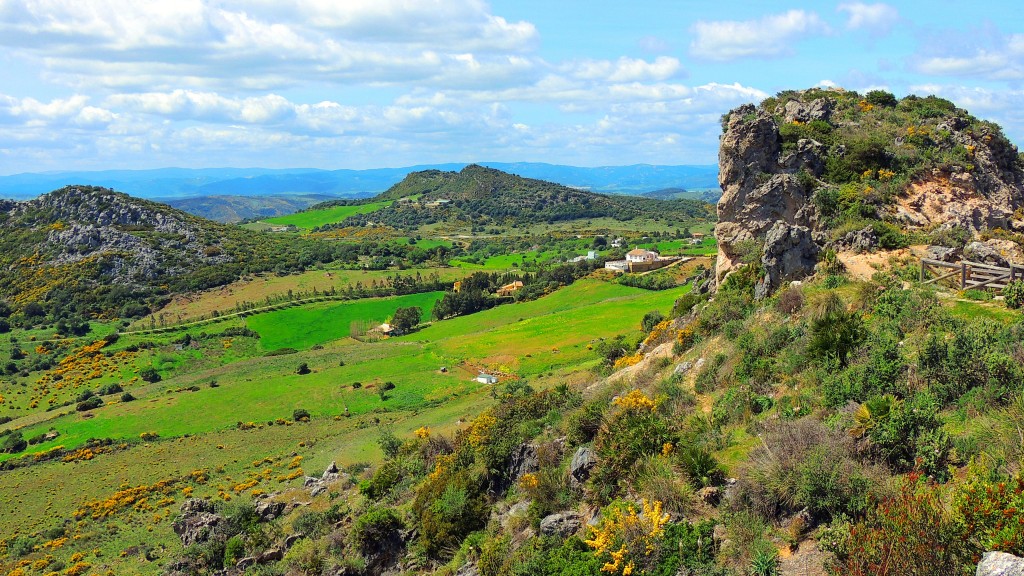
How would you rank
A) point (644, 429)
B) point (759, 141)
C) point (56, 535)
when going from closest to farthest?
1. point (644, 429)
2. point (759, 141)
3. point (56, 535)

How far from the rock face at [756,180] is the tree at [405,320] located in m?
60.9

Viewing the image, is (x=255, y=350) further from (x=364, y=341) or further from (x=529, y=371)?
(x=529, y=371)

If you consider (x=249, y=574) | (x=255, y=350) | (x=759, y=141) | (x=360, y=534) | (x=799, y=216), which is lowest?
(x=255, y=350)

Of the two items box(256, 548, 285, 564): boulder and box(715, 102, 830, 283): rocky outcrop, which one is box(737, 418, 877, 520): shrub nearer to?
box(256, 548, 285, 564): boulder

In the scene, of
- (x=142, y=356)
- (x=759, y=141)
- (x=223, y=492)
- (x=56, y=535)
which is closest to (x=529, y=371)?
(x=223, y=492)

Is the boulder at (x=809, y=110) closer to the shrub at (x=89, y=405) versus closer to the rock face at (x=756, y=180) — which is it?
the rock face at (x=756, y=180)

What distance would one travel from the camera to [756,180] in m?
28.7

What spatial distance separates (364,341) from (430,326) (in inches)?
367

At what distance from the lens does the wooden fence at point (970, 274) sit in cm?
1705

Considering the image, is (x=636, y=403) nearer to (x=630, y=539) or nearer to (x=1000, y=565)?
(x=630, y=539)

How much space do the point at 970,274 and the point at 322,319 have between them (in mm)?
87170

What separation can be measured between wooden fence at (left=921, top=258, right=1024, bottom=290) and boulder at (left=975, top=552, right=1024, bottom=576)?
39.9ft

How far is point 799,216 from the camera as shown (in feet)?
85.4

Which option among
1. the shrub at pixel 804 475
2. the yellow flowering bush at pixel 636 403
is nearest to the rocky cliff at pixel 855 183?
the yellow flowering bush at pixel 636 403
